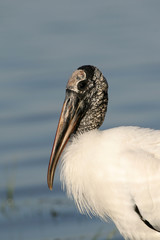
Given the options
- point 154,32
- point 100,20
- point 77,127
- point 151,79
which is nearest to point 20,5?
point 100,20

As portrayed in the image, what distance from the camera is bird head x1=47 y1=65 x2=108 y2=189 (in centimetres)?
709

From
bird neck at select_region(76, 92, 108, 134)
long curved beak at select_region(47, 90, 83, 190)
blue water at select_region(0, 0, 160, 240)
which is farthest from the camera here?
blue water at select_region(0, 0, 160, 240)

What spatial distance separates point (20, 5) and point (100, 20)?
136cm

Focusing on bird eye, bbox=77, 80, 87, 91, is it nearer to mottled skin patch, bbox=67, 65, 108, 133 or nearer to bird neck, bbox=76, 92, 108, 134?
mottled skin patch, bbox=67, 65, 108, 133

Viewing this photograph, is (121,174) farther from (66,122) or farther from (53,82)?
(53,82)

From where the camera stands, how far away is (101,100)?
7188 mm

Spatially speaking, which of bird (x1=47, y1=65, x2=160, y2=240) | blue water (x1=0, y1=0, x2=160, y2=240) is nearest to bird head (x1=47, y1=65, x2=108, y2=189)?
bird (x1=47, y1=65, x2=160, y2=240)

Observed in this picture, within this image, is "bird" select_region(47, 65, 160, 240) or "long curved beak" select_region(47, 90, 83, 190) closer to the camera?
"bird" select_region(47, 65, 160, 240)

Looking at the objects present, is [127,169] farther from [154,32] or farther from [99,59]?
[154,32]

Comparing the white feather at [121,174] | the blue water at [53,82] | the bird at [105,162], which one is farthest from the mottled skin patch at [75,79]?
the blue water at [53,82]

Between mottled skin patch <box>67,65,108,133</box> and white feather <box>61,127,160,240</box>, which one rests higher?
mottled skin patch <box>67,65,108,133</box>

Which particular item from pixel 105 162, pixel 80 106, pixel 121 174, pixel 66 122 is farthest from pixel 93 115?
pixel 121 174

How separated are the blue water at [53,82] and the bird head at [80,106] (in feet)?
3.46

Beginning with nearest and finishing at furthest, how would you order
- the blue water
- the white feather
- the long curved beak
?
the white feather → the long curved beak → the blue water
